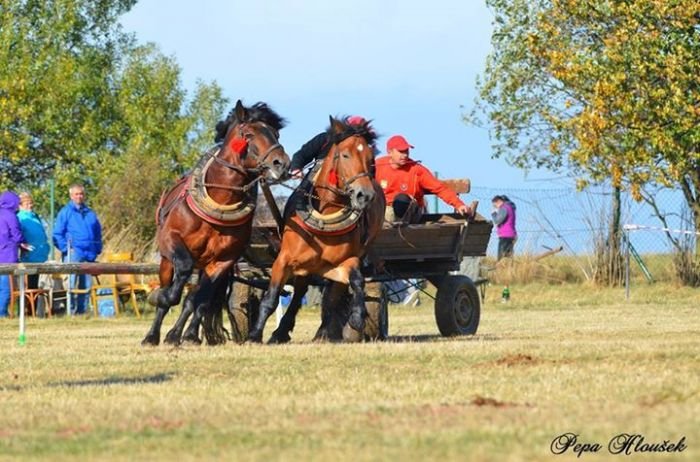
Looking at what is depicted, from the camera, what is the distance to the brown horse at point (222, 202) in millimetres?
14516

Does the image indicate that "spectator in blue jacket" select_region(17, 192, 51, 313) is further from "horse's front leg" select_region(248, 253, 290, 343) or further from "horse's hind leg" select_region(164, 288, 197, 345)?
"horse's front leg" select_region(248, 253, 290, 343)

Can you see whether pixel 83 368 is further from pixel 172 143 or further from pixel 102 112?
pixel 172 143

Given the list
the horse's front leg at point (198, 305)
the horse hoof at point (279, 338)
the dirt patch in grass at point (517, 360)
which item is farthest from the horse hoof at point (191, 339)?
the dirt patch in grass at point (517, 360)

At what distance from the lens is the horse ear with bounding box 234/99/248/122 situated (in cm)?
1466

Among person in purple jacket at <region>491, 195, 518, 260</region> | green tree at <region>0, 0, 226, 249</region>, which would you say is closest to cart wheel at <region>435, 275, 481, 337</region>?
person in purple jacket at <region>491, 195, 518, 260</region>

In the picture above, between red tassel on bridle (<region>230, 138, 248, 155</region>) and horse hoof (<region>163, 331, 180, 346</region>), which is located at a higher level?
red tassel on bridle (<region>230, 138, 248, 155</region>)

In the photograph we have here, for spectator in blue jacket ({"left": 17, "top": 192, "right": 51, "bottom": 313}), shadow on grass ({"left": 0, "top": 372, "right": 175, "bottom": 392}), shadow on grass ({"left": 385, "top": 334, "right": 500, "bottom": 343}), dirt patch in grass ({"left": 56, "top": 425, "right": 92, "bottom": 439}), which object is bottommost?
dirt patch in grass ({"left": 56, "top": 425, "right": 92, "bottom": 439})

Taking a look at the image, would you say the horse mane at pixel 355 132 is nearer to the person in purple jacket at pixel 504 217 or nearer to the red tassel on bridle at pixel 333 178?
the red tassel on bridle at pixel 333 178

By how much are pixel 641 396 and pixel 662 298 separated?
1890 cm

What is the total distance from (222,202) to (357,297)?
1460 millimetres

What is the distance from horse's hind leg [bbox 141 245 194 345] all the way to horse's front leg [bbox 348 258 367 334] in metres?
1.42

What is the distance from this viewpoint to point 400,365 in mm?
12047

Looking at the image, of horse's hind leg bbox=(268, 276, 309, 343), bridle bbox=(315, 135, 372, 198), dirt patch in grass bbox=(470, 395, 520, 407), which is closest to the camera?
dirt patch in grass bbox=(470, 395, 520, 407)

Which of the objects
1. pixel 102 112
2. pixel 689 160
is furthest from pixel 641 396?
pixel 102 112
